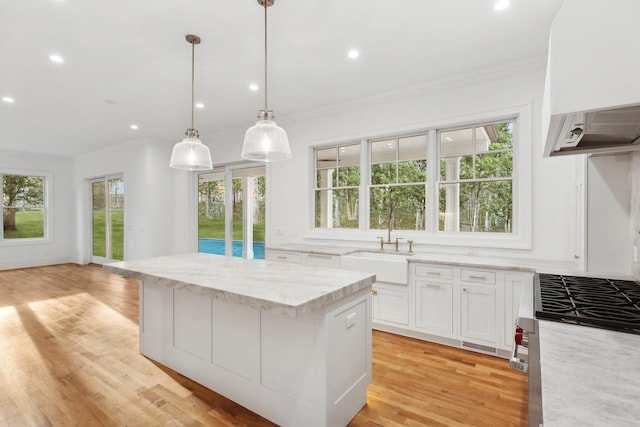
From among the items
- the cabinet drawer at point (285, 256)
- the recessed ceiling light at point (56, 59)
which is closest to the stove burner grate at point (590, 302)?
the cabinet drawer at point (285, 256)

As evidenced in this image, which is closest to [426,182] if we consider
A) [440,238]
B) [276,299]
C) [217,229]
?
Answer: [440,238]

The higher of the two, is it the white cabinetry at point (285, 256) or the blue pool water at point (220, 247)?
the white cabinetry at point (285, 256)

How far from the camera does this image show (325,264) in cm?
382

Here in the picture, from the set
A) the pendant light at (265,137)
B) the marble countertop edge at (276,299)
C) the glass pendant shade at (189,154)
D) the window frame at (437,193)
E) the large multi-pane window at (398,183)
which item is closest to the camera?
the marble countertop edge at (276,299)

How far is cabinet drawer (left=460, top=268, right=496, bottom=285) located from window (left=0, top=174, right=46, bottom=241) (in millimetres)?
9810

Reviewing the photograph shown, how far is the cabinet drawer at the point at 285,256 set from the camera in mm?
4069

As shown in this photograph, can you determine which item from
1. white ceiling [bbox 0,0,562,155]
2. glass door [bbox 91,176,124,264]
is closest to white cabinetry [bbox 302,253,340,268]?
white ceiling [bbox 0,0,562,155]

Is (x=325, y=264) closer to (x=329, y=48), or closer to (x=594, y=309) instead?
(x=329, y=48)

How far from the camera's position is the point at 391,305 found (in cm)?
340

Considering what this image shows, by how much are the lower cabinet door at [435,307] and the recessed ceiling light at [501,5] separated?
2.37m

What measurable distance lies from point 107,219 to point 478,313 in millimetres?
8319

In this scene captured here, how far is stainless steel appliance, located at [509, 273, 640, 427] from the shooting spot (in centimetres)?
119

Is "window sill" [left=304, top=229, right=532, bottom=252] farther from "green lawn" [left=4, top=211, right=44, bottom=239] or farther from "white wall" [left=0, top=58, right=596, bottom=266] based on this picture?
"green lawn" [left=4, top=211, right=44, bottom=239]

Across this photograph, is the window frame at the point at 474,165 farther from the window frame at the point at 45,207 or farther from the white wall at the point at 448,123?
the window frame at the point at 45,207
